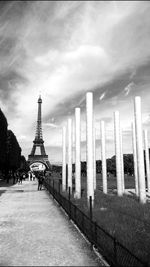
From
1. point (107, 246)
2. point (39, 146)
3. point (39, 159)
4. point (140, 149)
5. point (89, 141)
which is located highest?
point (39, 146)

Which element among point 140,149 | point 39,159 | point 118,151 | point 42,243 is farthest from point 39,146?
point 42,243

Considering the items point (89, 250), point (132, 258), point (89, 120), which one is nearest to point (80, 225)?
point (89, 250)

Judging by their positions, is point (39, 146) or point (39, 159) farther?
point (39, 146)

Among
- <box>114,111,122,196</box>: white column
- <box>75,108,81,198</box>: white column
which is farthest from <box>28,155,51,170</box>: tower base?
<box>75,108,81,198</box>: white column

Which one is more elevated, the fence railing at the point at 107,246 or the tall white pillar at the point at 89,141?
the tall white pillar at the point at 89,141

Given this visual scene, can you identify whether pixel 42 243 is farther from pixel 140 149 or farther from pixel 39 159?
pixel 39 159

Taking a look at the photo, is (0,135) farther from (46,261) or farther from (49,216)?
(46,261)

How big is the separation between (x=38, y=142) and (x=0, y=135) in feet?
300

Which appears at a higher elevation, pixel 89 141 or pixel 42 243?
pixel 89 141

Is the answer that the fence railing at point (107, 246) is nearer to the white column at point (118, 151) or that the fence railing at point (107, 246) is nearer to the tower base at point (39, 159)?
the white column at point (118, 151)

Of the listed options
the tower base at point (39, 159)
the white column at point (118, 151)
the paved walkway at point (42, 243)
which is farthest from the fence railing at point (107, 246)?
the tower base at point (39, 159)

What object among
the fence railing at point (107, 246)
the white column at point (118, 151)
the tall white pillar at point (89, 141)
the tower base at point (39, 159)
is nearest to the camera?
the fence railing at point (107, 246)

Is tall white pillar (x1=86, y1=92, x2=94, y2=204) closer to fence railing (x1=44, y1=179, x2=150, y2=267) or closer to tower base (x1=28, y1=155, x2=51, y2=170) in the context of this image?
fence railing (x1=44, y1=179, x2=150, y2=267)

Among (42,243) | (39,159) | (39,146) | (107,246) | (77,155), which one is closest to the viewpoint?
(107,246)
